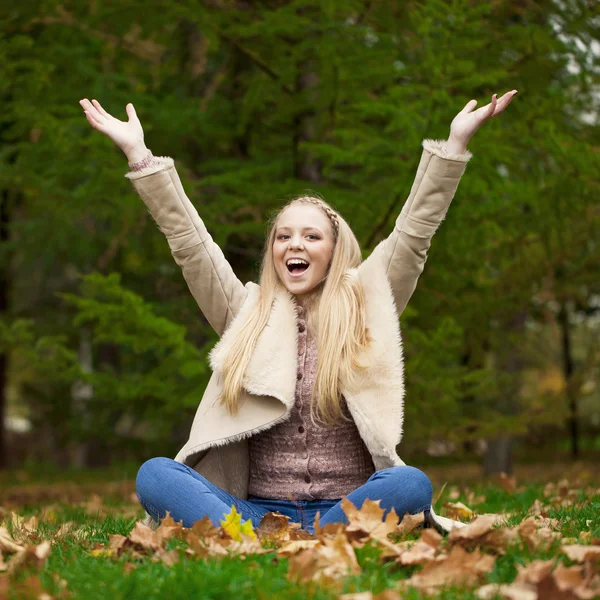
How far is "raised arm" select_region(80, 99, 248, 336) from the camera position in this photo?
137 inches

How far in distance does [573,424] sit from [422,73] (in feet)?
30.3

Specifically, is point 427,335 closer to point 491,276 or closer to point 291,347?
point 491,276

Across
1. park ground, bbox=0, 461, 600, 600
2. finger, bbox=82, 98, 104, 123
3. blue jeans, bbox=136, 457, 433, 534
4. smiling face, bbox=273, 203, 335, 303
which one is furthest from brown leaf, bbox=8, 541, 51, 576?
finger, bbox=82, 98, 104, 123

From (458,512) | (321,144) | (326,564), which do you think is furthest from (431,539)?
(321,144)

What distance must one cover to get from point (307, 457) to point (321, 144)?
2.54 meters

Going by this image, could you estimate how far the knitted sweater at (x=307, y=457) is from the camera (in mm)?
3324

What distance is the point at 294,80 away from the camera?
6.29m

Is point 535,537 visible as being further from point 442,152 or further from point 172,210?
point 172,210

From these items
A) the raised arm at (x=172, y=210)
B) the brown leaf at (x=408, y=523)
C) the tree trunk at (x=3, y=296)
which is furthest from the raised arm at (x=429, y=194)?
the tree trunk at (x=3, y=296)

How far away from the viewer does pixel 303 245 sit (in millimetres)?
3559

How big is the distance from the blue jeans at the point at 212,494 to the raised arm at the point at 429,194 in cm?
88

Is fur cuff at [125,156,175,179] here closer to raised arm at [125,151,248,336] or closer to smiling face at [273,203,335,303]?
raised arm at [125,151,248,336]

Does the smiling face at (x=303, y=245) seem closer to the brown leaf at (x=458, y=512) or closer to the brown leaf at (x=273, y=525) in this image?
the brown leaf at (x=273, y=525)

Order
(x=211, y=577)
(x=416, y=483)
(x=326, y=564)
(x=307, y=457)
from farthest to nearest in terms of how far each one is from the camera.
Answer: (x=307, y=457)
(x=416, y=483)
(x=326, y=564)
(x=211, y=577)
